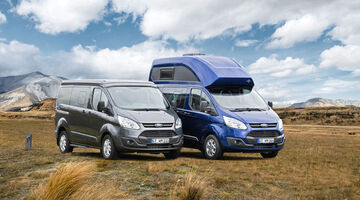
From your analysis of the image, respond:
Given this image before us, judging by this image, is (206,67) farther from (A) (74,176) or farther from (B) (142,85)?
(A) (74,176)

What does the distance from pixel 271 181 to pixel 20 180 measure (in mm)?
4864

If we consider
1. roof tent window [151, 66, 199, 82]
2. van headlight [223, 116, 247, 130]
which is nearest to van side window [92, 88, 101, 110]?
roof tent window [151, 66, 199, 82]

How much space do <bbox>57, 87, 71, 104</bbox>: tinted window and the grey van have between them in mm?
179

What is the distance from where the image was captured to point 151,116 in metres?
11.9

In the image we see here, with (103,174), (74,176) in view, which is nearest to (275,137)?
(103,174)

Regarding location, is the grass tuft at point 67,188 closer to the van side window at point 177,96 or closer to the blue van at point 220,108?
the blue van at point 220,108

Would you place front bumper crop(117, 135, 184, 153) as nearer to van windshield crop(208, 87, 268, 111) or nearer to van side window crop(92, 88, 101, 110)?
van side window crop(92, 88, 101, 110)

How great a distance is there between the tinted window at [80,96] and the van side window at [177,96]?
3.18 meters

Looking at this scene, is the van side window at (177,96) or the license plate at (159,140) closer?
the license plate at (159,140)

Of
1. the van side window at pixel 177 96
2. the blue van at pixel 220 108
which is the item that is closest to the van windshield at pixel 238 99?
the blue van at pixel 220 108

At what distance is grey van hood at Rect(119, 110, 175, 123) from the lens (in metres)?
11.7

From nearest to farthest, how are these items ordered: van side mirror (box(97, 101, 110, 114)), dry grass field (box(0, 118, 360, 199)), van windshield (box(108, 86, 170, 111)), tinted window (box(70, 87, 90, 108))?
dry grass field (box(0, 118, 360, 199))
van side mirror (box(97, 101, 110, 114))
van windshield (box(108, 86, 170, 111))
tinted window (box(70, 87, 90, 108))

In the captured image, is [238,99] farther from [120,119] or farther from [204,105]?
[120,119]

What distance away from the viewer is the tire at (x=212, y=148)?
12875 mm
